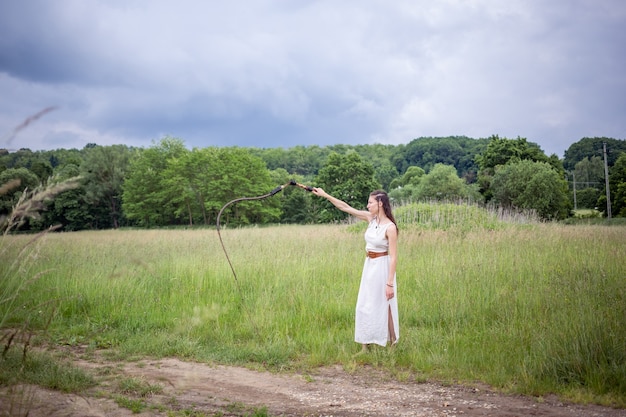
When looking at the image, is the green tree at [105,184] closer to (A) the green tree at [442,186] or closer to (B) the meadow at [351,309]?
(A) the green tree at [442,186]

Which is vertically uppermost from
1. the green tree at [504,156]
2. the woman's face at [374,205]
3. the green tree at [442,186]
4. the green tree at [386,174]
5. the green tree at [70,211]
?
the green tree at [386,174]

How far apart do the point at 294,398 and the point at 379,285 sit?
2283 millimetres

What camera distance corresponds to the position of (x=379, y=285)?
22.5 ft

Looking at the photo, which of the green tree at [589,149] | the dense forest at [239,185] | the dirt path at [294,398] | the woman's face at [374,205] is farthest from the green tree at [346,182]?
the dirt path at [294,398]

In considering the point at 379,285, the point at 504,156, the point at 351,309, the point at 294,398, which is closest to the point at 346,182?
the point at 504,156

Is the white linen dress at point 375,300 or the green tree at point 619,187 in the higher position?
the green tree at point 619,187

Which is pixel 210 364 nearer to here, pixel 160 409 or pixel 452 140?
pixel 160 409

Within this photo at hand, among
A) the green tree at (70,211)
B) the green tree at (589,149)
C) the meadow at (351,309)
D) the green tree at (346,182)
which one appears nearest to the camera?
the meadow at (351,309)

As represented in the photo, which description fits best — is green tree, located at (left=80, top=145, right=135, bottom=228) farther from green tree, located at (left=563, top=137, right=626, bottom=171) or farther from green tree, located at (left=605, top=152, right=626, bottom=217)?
green tree, located at (left=563, top=137, right=626, bottom=171)

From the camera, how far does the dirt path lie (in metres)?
4.69

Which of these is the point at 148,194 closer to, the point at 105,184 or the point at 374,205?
the point at 105,184

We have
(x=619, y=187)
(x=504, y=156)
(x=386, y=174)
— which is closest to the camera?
(x=619, y=187)

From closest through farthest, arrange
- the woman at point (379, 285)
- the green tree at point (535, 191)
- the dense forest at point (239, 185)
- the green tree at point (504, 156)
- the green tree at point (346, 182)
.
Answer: the woman at point (379, 285)
the green tree at point (535, 191)
the dense forest at point (239, 185)
the green tree at point (346, 182)
the green tree at point (504, 156)

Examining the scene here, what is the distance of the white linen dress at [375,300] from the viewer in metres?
6.75
